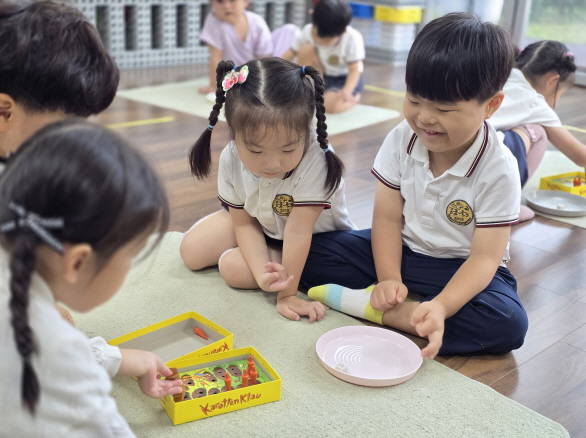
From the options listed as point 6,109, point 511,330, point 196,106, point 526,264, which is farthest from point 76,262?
point 196,106

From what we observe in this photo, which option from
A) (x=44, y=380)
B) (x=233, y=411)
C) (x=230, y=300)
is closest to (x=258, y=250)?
(x=230, y=300)

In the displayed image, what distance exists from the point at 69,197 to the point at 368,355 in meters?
0.66

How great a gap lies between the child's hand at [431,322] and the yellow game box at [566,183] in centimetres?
93

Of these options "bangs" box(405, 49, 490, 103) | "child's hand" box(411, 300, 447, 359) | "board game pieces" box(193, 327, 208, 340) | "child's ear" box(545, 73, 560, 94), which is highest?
"bangs" box(405, 49, 490, 103)

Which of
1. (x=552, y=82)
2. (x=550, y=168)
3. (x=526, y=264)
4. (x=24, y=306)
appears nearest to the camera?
(x=24, y=306)

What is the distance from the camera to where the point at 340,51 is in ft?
9.33

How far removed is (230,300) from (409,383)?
39 cm

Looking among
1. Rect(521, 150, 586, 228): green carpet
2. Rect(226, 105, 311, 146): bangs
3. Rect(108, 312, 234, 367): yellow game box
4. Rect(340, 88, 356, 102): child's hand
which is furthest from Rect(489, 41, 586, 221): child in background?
Rect(340, 88, 356, 102): child's hand

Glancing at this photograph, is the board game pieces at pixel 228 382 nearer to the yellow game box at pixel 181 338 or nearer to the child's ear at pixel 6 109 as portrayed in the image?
the yellow game box at pixel 181 338

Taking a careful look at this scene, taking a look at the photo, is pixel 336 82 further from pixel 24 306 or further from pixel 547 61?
pixel 24 306

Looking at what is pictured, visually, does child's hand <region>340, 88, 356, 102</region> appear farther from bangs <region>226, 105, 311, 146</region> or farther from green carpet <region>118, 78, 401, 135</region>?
bangs <region>226, 105, 311, 146</region>

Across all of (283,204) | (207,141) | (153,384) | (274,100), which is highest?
(274,100)

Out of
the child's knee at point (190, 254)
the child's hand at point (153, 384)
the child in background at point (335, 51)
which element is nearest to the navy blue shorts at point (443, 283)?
the child's knee at point (190, 254)

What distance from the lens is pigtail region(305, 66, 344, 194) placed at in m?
1.16
